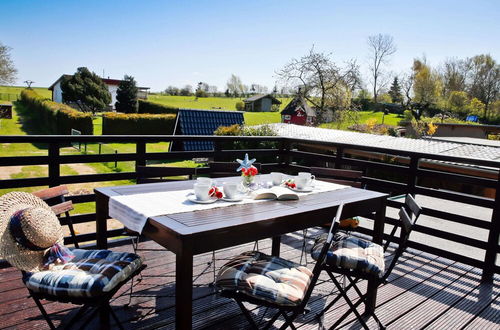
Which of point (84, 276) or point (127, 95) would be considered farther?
point (127, 95)

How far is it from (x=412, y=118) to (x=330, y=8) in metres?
25.9

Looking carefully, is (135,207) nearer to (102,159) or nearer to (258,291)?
(258,291)

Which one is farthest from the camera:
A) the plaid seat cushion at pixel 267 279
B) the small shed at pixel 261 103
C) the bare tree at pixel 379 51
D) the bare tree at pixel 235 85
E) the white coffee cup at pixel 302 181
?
the bare tree at pixel 235 85

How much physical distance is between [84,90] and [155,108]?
5528 millimetres

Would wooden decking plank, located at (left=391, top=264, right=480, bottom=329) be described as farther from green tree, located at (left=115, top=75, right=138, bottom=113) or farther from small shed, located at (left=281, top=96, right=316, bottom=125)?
green tree, located at (left=115, top=75, right=138, bottom=113)

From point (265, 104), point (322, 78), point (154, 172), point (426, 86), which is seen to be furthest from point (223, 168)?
point (265, 104)

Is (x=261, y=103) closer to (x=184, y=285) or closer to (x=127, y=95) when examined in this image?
(x=127, y=95)

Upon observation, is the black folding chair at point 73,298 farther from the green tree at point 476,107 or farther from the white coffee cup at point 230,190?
the green tree at point 476,107

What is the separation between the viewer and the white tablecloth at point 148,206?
187 cm

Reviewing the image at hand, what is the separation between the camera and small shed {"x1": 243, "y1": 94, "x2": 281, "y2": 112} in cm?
5197

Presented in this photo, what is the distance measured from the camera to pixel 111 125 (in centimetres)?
2070

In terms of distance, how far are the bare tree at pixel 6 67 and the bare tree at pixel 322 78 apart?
903 inches

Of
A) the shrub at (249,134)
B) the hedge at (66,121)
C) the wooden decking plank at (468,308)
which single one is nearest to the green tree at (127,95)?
the hedge at (66,121)

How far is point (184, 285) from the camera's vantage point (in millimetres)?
1646
